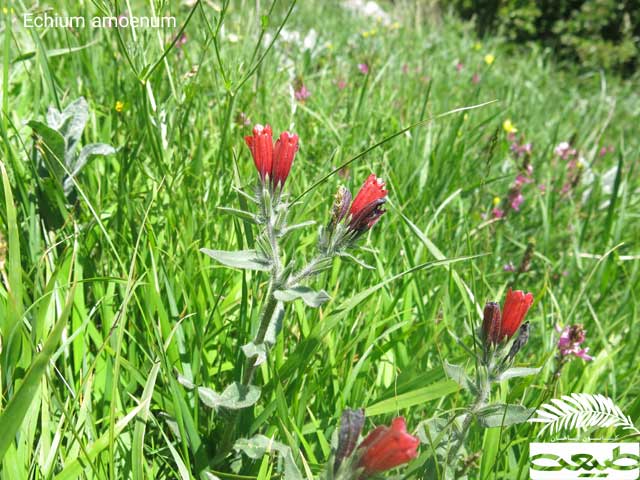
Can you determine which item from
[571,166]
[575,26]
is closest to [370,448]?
[571,166]

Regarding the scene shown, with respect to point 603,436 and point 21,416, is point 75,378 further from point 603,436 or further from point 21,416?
point 603,436

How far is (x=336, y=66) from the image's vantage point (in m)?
3.91

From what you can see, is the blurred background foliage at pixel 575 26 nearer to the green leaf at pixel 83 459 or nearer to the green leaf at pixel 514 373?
the green leaf at pixel 514 373

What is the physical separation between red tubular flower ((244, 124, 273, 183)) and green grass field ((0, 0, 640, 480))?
0.07m

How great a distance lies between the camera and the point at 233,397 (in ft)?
3.87

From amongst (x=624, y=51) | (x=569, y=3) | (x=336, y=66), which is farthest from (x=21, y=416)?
(x=569, y=3)

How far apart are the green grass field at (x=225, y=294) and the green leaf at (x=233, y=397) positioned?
14 millimetres

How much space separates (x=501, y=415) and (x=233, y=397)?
53 centimetres

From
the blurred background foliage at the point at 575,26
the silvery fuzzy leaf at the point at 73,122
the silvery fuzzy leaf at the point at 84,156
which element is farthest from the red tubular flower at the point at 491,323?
the blurred background foliage at the point at 575,26

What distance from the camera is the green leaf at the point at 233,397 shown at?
1143mm

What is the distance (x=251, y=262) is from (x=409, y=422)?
617mm

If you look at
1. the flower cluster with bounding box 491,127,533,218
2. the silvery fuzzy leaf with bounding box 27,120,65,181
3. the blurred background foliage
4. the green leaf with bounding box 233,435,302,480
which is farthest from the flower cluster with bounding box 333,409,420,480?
the blurred background foliage

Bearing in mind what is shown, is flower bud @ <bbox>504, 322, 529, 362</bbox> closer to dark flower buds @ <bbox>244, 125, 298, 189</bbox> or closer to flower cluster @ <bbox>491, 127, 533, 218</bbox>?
dark flower buds @ <bbox>244, 125, 298, 189</bbox>

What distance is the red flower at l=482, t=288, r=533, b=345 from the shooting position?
1.08 m
